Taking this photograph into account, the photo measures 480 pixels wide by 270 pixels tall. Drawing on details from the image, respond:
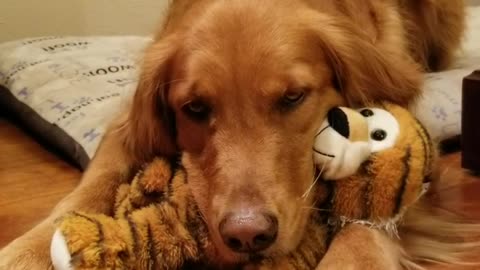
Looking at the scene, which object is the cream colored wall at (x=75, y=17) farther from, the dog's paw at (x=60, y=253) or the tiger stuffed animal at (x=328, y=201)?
the dog's paw at (x=60, y=253)

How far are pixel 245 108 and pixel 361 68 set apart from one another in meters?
0.30

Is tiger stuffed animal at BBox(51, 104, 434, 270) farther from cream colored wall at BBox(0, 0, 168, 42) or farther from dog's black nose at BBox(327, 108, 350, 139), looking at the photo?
cream colored wall at BBox(0, 0, 168, 42)

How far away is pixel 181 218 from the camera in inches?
49.6

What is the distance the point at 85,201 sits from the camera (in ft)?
4.76

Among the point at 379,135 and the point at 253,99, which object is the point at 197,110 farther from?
the point at 379,135

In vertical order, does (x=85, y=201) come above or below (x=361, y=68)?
below

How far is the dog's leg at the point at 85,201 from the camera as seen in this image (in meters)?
1.26

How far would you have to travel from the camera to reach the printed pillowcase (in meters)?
2.03

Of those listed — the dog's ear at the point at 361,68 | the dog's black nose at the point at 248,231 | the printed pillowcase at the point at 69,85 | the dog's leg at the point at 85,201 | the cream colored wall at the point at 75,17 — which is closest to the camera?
the dog's black nose at the point at 248,231

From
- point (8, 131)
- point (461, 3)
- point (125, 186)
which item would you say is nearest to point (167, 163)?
point (125, 186)

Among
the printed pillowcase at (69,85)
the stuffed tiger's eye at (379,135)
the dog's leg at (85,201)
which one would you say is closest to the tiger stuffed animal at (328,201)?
the stuffed tiger's eye at (379,135)

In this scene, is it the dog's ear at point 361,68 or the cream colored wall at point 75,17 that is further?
the cream colored wall at point 75,17

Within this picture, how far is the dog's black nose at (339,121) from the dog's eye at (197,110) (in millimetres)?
217

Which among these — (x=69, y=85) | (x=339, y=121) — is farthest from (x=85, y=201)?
(x=69, y=85)
